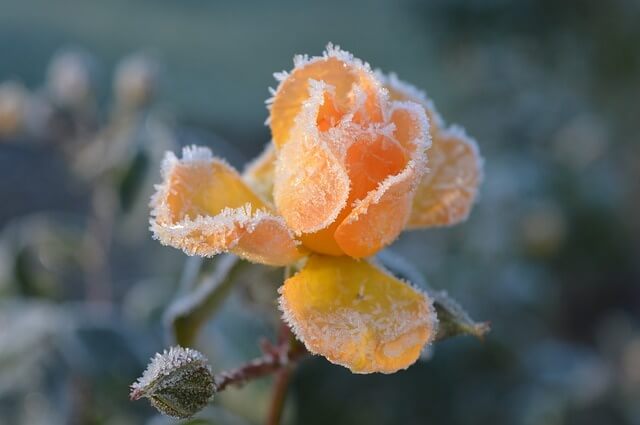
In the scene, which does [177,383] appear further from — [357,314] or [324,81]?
[324,81]

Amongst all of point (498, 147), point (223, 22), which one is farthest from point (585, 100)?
point (223, 22)

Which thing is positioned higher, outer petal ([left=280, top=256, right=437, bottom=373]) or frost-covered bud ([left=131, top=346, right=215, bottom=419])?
outer petal ([left=280, top=256, right=437, bottom=373])

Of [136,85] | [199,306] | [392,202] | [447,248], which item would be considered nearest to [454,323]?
[392,202]

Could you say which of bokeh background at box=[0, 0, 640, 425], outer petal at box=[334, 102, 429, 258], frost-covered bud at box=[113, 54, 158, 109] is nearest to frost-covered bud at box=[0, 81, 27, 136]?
bokeh background at box=[0, 0, 640, 425]

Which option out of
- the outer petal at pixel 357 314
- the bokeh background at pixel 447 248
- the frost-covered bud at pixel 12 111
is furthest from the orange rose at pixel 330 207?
the frost-covered bud at pixel 12 111

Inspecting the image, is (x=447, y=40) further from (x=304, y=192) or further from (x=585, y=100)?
(x=304, y=192)

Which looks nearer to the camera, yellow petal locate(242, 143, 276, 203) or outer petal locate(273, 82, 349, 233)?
outer petal locate(273, 82, 349, 233)

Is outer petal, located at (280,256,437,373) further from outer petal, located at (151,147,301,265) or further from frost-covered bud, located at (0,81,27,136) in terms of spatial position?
frost-covered bud, located at (0,81,27,136)

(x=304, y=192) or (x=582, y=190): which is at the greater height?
(x=582, y=190)

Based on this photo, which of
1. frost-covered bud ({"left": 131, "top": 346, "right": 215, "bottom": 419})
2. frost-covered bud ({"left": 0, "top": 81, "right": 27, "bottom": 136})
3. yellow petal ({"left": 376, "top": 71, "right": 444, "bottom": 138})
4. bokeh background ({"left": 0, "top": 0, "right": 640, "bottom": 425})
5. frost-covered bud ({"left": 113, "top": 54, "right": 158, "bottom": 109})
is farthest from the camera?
Answer: frost-covered bud ({"left": 0, "top": 81, "right": 27, "bottom": 136})
